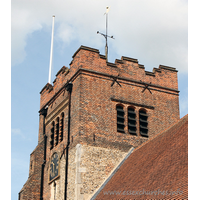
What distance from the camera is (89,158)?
64.3 ft

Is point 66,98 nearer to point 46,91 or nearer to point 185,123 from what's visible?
point 46,91

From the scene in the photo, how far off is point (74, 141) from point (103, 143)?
1440 mm

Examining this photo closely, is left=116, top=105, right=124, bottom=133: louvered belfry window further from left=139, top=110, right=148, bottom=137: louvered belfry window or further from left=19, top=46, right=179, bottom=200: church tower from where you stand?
left=139, top=110, right=148, bottom=137: louvered belfry window

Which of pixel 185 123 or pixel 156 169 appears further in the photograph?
pixel 185 123

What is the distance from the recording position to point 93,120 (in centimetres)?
2069

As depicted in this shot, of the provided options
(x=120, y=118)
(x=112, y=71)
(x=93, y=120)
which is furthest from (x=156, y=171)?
(x=112, y=71)

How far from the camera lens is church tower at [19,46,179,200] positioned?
19812 mm

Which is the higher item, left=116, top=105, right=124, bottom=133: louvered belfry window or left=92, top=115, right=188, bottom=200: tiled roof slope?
left=116, top=105, right=124, bottom=133: louvered belfry window

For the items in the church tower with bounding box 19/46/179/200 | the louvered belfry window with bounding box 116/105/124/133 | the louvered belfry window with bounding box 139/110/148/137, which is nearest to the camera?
the church tower with bounding box 19/46/179/200

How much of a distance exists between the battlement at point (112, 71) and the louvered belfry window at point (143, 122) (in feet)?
5.85

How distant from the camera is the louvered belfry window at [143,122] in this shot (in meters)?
21.9

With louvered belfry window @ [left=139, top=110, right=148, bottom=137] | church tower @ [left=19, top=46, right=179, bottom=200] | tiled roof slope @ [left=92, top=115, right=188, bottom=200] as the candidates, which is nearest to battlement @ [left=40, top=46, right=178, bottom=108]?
church tower @ [left=19, top=46, right=179, bottom=200]

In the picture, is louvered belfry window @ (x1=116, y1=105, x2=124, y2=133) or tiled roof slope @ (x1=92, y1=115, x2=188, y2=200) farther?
louvered belfry window @ (x1=116, y1=105, x2=124, y2=133)

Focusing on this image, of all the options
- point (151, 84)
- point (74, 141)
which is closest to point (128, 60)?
point (151, 84)
